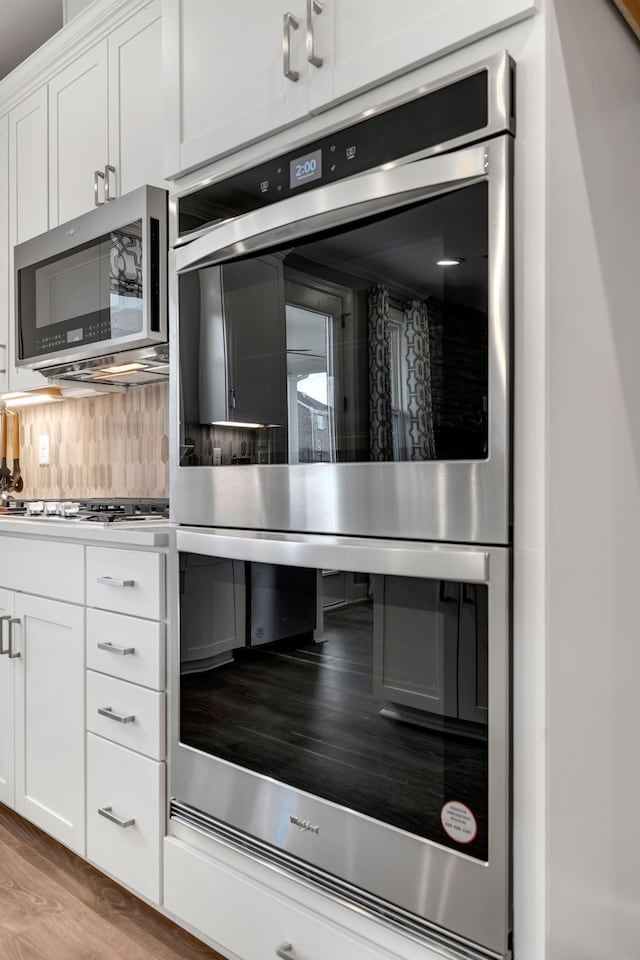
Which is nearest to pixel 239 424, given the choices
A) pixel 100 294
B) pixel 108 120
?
pixel 100 294

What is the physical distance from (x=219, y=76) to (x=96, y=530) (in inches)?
41.9

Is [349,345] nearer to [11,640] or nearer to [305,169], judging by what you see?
[305,169]

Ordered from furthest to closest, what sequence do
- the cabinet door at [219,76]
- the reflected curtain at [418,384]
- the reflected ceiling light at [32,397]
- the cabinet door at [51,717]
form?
the reflected ceiling light at [32,397] → the cabinet door at [51,717] → the cabinet door at [219,76] → the reflected curtain at [418,384]

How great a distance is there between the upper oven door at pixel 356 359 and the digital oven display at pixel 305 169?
43mm

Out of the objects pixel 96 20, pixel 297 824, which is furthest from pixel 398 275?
pixel 96 20

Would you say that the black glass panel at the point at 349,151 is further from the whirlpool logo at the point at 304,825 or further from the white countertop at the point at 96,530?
the whirlpool logo at the point at 304,825

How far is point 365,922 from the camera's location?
125 cm

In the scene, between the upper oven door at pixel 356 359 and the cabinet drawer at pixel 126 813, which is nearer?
the upper oven door at pixel 356 359

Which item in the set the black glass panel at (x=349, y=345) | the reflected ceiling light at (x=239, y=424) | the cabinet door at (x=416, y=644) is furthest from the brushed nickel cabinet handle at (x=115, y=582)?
the cabinet door at (x=416, y=644)

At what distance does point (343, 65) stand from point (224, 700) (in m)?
1.23

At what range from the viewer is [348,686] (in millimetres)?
1296

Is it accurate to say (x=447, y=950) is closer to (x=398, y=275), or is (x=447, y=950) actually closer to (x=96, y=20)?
(x=398, y=275)

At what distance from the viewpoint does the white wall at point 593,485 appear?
105cm

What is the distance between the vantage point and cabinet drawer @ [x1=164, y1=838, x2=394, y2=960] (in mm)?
1285
